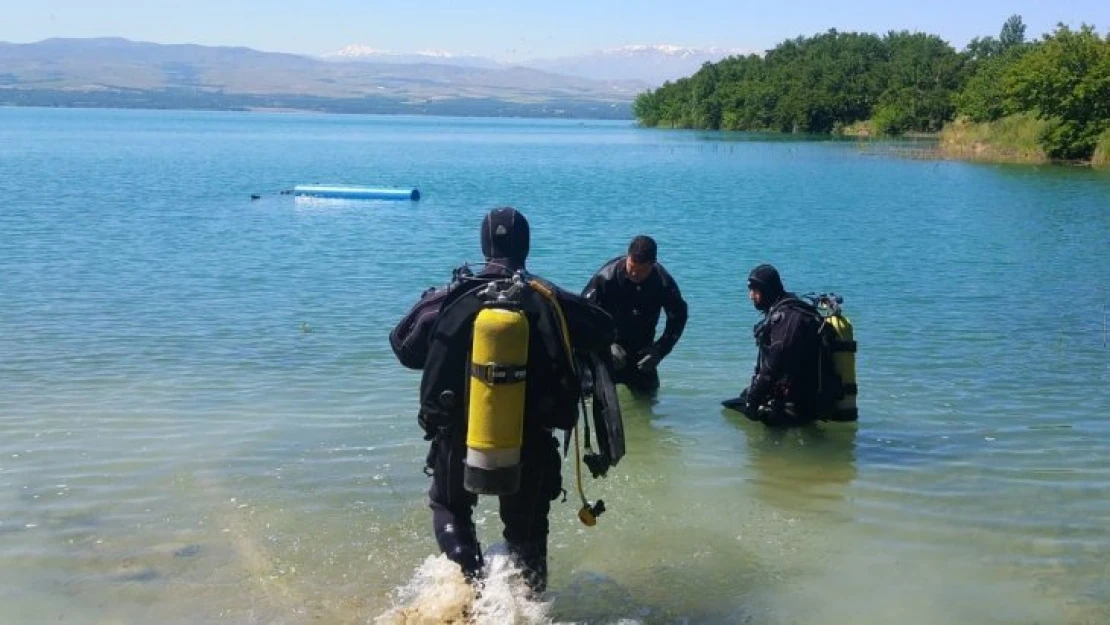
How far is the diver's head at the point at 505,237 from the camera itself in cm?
510

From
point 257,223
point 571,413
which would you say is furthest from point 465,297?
point 257,223

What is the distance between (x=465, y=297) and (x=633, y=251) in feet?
12.1

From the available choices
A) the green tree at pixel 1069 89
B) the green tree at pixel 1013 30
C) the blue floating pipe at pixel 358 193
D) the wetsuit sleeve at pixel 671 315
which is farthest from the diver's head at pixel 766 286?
the green tree at pixel 1013 30

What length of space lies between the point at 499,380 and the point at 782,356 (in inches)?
159

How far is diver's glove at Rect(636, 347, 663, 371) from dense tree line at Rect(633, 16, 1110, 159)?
1872 inches

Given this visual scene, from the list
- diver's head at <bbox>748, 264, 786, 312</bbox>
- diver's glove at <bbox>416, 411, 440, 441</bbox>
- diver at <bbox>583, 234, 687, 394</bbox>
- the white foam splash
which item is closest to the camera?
diver's glove at <bbox>416, 411, 440, 441</bbox>

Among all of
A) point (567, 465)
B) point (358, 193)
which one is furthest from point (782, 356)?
point (358, 193)

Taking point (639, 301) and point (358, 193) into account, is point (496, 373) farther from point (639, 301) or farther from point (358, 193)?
point (358, 193)

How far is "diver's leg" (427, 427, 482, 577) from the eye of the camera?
5133mm

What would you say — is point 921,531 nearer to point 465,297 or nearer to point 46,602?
point 465,297

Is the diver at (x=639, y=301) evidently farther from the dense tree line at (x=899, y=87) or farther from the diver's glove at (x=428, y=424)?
the dense tree line at (x=899, y=87)

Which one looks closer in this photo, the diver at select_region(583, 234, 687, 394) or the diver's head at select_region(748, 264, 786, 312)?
the diver's head at select_region(748, 264, 786, 312)

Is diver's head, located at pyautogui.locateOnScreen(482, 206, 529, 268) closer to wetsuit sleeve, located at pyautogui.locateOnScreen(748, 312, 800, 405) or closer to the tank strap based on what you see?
the tank strap

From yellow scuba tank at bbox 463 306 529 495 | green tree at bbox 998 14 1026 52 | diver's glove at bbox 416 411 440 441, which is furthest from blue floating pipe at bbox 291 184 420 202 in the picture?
green tree at bbox 998 14 1026 52
